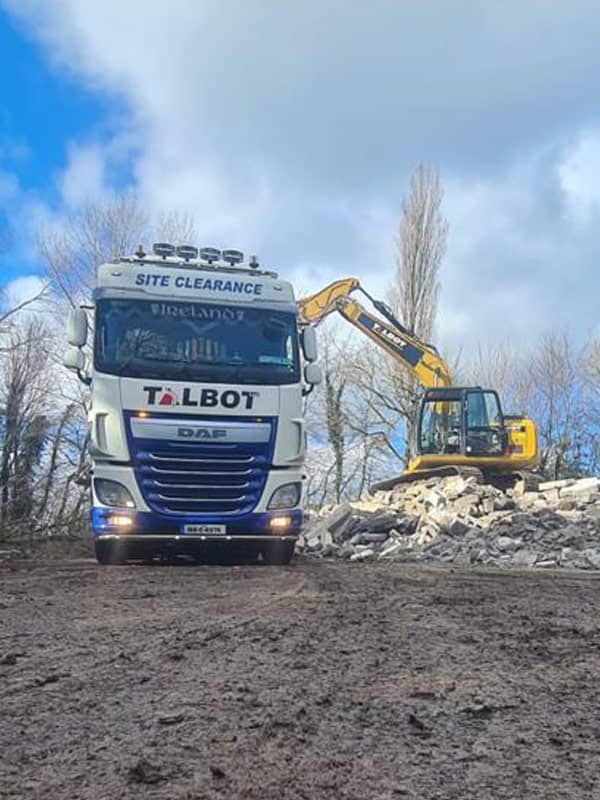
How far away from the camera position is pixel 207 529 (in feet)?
29.9

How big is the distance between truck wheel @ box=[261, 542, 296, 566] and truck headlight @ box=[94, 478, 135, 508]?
1901mm

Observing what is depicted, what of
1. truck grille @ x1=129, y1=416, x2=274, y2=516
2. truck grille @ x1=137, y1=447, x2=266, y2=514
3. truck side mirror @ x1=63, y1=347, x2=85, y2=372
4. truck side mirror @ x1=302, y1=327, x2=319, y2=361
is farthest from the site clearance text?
truck grille @ x1=137, y1=447, x2=266, y2=514

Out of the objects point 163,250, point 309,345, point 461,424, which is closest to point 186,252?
point 163,250

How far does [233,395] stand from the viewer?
918cm

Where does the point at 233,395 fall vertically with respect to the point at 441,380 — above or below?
below

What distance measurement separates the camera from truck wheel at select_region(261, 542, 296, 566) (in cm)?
968

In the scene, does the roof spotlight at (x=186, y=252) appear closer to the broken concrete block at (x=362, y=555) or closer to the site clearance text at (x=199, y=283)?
the site clearance text at (x=199, y=283)

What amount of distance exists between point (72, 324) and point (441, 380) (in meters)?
14.6

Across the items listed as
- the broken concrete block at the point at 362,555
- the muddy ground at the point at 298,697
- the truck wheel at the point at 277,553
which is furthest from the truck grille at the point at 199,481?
the broken concrete block at the point at 362,555

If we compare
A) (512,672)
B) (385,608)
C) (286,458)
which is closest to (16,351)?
(286,458)

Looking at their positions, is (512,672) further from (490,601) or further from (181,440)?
(181,440)

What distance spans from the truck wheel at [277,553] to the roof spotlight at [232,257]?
153 inches

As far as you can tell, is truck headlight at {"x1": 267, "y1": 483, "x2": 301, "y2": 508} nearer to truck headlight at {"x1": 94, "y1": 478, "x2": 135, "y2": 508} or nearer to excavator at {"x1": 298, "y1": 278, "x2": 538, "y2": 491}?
Result: truck headlight at {"x1": 94, "y1": 478, "x2": 135, "y2": 508}

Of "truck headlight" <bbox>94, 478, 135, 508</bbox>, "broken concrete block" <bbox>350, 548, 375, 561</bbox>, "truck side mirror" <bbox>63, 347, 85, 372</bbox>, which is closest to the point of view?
"truck headlight" <bbox>94, 478, 135, 508</bbox>
